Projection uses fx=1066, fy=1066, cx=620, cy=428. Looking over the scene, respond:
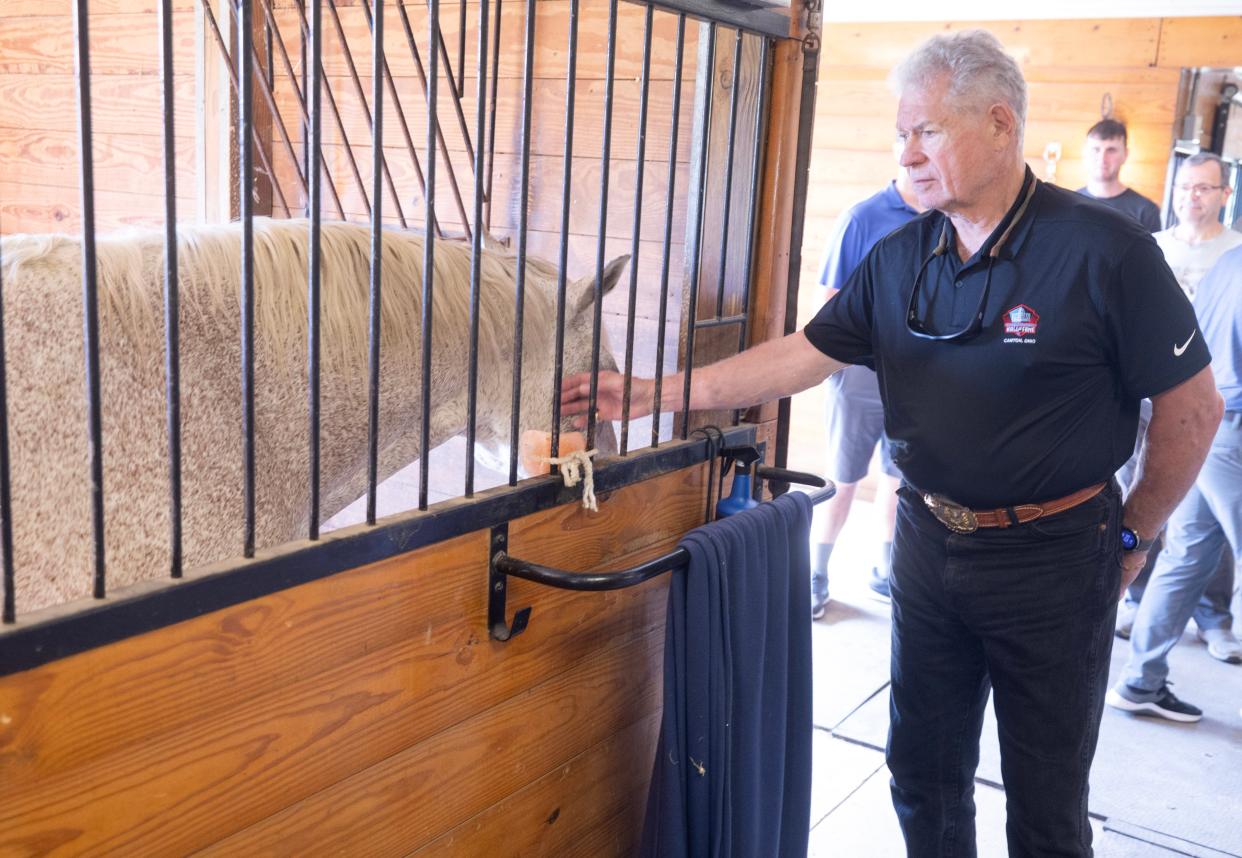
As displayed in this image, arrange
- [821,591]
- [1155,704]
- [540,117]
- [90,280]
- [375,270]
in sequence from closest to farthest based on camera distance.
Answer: [90,280], [375,270], [540,117], [1155,704], [821,591]

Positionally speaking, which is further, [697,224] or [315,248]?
[697,224]

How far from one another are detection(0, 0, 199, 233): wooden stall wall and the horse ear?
4.57 feet

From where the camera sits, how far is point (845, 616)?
360 centimetres

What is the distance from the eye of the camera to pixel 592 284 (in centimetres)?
140

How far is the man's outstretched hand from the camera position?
1434 millimetres

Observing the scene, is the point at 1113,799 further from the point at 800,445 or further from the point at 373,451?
the point at 800,445

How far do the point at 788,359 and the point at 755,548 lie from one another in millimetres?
367

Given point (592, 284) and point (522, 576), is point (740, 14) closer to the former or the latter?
point (592, 284)

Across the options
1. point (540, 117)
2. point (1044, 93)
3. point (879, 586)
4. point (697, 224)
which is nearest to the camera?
point (697, 224)

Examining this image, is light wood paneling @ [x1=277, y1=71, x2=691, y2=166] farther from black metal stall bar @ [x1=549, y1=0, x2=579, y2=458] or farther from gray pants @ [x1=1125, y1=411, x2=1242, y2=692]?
gray pants @ [x1=1125, y1=411, x2=1242, y2=692]

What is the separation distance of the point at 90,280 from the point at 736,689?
92cm

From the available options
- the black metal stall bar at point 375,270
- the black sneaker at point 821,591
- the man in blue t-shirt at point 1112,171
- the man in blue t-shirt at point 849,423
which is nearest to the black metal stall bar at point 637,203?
the black metal stall bar at point 375,270

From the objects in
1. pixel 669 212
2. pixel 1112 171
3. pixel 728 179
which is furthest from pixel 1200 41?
pixel 669 212

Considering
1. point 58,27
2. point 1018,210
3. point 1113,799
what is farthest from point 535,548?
point 58,27
